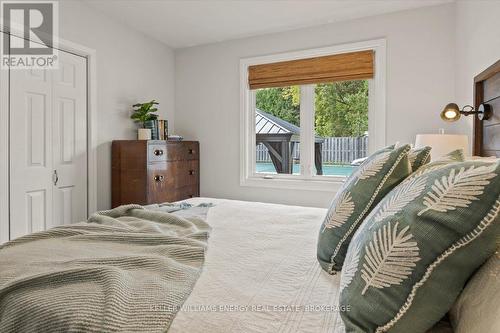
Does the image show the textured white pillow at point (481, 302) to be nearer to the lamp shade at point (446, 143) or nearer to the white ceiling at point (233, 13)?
the lamp shade at point (446, 143)

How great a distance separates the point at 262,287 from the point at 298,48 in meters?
3.09

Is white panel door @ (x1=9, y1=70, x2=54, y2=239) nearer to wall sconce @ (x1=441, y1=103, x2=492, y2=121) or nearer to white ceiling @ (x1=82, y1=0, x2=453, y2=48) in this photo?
white ceiling @ (x1=82, y1=0, x2=453, y2=48)

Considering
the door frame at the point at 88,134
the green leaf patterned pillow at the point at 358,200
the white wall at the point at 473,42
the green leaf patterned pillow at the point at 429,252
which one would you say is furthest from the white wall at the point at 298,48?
the green leaf patterned pillow at the point at 429,252

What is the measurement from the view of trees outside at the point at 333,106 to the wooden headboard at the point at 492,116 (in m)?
1.28

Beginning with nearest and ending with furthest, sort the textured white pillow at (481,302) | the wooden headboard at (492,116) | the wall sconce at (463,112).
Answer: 1. the textured white pillow at (481,302)
2. the wooden headboard at (492,116)
3. the wall sconce at (463,112)

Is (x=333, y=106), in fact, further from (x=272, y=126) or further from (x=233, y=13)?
(x=233, y=13)

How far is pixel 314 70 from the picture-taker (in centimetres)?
343

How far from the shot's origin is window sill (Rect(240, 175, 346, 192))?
346 centimetres

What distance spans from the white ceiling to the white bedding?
7.45ft

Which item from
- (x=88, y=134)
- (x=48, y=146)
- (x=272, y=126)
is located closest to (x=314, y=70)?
(x=272, y=126)

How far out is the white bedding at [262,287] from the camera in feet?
2.51

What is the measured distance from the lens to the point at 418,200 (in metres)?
0.70

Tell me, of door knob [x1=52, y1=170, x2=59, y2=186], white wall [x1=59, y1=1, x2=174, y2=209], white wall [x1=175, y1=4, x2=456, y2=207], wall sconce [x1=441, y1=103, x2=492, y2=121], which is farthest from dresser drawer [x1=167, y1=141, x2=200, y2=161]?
wall sconce [x1=441, y1=103, x2=492, y2=121]

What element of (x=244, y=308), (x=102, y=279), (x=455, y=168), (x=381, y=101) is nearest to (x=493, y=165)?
(x=455, y=168)
